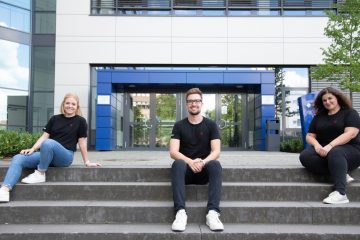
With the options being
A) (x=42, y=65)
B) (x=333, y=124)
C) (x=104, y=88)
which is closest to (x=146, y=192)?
(x=333, y=124)

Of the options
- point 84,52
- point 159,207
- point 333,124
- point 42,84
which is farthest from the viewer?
point 42,84

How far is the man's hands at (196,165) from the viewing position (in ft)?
14.4

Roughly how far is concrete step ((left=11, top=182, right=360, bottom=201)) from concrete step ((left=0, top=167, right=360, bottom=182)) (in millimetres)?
312

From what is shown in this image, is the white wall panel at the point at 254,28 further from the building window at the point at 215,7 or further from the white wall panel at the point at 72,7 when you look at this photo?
the white wall panel at the point at 72,7

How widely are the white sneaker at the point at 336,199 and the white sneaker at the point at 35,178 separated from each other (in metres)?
3.56

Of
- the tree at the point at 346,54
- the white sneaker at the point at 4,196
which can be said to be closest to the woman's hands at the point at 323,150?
the white sneaker at the point at 4,196

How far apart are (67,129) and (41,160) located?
0.64m

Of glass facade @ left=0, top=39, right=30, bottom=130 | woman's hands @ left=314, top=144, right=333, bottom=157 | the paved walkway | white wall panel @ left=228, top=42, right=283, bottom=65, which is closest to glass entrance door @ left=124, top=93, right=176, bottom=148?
white wall panel @ left=228, top=42, right=283, bottom=65

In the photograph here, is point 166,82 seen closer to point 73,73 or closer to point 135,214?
point 73,73

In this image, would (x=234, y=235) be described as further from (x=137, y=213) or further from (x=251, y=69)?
(x=251, y=69)

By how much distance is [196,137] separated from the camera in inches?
187

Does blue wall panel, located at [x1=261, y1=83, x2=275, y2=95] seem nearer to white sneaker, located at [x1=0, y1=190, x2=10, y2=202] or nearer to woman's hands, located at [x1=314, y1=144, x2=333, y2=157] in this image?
woman's hands, located at [x1=314, y1=144, x2=333, y2=157]

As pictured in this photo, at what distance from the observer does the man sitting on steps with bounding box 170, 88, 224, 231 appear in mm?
4191

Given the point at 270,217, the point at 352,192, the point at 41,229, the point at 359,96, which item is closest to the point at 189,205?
the point at 270,217
